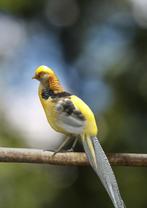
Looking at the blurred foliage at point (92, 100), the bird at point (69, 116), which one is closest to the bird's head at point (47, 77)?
the bird at point (69, 116)

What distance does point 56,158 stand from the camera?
760 mm

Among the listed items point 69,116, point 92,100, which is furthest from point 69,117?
point 92,100

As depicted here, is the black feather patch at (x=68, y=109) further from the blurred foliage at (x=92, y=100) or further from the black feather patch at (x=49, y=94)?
the blurred foliage at (x=92, y=100)

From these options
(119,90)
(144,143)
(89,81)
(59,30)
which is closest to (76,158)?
(144,143)

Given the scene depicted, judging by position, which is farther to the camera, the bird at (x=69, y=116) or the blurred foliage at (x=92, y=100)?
the blurred foliage at (x=92, y=100)

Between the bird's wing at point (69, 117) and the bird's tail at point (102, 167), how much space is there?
1.0 inches

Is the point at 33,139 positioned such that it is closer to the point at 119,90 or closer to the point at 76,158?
the point at 119,90

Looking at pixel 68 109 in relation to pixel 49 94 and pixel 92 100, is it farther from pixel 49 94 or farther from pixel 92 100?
pixel 92 100

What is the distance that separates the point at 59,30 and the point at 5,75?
0.70 metres

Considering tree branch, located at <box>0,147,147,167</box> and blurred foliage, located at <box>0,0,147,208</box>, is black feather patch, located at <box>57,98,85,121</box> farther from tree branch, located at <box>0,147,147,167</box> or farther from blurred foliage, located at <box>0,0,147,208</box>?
blurred foliage, located at <box>0,0,147,208</box>

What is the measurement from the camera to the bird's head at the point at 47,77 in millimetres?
715

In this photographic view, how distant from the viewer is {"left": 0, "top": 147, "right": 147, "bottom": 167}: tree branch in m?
0.75

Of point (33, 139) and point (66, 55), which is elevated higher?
point (66, 55)

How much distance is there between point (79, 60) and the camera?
5508 millimetres
